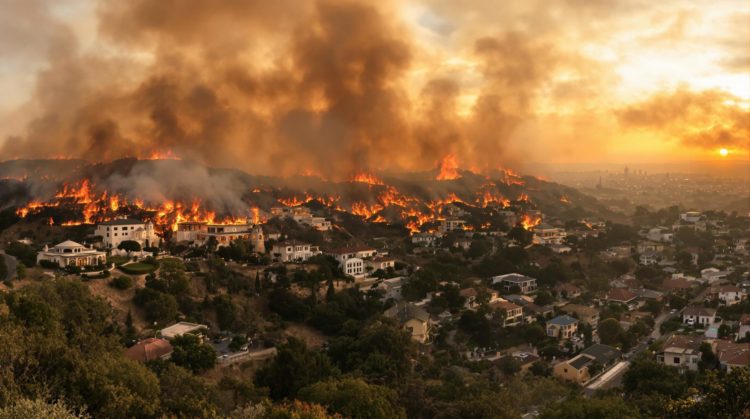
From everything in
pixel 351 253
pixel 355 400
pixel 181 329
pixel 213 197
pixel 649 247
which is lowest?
pixel 181 329

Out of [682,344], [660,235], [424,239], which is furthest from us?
[660,235]

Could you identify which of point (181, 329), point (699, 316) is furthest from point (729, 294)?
point (181, 329)

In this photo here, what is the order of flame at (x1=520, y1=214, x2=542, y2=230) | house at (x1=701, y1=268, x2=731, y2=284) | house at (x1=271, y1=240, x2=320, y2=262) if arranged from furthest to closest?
flame at (x1=520, y1=214, x2=542, y2=230)
house at (x1=701, y1=268, x2=731, y2=284)
house at (x1=271, y1=240, x2=320, y2=262)

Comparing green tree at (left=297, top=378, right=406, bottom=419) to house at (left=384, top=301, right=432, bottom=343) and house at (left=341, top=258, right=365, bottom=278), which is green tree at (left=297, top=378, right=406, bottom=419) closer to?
house at (left=384, top=301, right=432, bottom=343)

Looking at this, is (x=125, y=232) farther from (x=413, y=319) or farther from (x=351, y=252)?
(x=413, y=319)

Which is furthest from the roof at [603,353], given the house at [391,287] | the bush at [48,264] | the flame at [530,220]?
the flame at [530,220]

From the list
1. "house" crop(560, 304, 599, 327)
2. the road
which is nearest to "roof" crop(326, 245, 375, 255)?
"house" crop(560, 304, 599, 327)

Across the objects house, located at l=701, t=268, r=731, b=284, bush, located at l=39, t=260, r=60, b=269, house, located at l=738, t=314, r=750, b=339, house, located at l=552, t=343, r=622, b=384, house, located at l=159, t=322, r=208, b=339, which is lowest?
house, located at l=552, t=343, r=622, b=384
